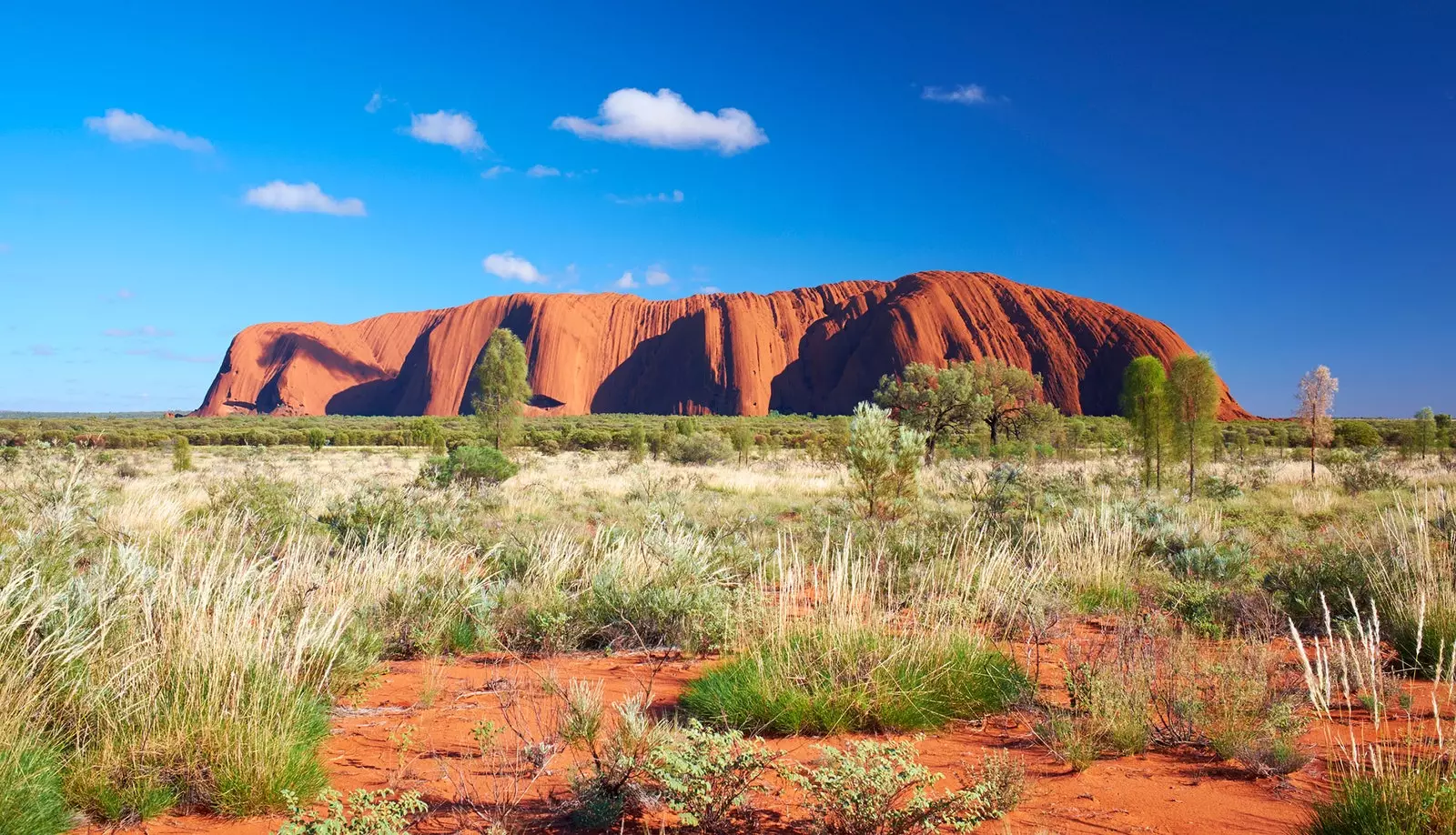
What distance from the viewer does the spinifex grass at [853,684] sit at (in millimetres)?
3727

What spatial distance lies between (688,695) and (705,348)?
354 feet

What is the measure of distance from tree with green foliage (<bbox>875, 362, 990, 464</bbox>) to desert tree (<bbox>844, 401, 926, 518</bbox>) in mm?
18210

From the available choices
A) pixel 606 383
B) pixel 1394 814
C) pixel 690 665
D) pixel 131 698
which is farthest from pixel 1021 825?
pixel 606 383

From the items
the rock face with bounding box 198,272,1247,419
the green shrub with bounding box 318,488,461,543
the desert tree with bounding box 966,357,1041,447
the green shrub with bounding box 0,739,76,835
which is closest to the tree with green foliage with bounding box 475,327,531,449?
the desert tree with bounding box 966,357,1041,447

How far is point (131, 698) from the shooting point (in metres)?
3.09

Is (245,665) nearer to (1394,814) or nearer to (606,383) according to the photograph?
(1394,814)

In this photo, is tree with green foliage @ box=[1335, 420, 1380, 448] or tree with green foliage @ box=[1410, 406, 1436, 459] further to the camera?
tree with green foliage @ box=[1335, 420, 1380, 448]

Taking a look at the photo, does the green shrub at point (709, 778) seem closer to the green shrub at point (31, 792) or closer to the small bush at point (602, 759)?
the small bush at point (602, 759)

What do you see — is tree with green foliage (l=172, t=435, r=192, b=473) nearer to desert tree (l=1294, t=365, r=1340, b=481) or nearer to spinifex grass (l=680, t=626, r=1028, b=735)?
spinifex grass (l=680, t=626, r=1028, b=735)

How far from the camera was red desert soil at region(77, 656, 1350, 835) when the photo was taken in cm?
275

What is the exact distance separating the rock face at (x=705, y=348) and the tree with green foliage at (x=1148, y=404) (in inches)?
3015

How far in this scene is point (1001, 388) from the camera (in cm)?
3216

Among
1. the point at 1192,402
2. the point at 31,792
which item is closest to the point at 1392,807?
the point at 31,792

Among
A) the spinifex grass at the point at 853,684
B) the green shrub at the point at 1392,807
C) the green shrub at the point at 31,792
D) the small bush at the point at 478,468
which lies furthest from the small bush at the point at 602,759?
the small bush at the point at 478,468
